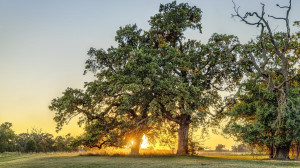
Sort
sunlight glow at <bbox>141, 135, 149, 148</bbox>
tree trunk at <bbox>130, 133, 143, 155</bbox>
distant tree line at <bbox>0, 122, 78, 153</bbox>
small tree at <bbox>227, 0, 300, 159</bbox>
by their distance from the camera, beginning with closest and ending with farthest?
small tree at <bbox>227, 0, 300, 159</bbox> < tree trunk at <bbox>130, 133, 143, 155</bbox> < sunlight glow at <bbox>141, 135, 149, 148</bbox> < distant tree line at <bbox>0, 122, 78, 153</bbox>

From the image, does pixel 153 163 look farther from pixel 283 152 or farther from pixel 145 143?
pixel 145 143

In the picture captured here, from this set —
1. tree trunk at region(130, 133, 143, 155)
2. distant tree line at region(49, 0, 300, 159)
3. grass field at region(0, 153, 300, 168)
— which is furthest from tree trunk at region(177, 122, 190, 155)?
grass field at region(0, 153, 300, 168)

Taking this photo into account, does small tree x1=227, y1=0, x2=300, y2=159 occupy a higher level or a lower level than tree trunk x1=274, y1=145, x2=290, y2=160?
higher

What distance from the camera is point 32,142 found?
66.4m

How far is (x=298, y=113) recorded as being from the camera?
54.2 feet

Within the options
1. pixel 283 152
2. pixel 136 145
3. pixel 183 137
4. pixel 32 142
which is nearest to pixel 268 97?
pixel 283 152

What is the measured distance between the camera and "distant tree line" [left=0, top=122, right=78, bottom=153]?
6612 centimetres

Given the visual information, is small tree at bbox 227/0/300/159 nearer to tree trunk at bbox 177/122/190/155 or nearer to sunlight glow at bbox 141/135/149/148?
tree trunk at bbox 177/122/190/155

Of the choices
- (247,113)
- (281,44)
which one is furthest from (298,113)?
(281,44)

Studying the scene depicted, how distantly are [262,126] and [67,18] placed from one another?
19.2 m

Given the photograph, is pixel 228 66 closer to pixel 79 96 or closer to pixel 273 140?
pixel 273 140

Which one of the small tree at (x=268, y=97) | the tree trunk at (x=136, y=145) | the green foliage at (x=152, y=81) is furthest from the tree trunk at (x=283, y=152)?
the tree trunk at (x=136, y=145)

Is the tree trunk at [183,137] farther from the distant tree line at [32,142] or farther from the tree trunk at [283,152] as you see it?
the distant tree line at [32,142]

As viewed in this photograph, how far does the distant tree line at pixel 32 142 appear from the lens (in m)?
66.1
